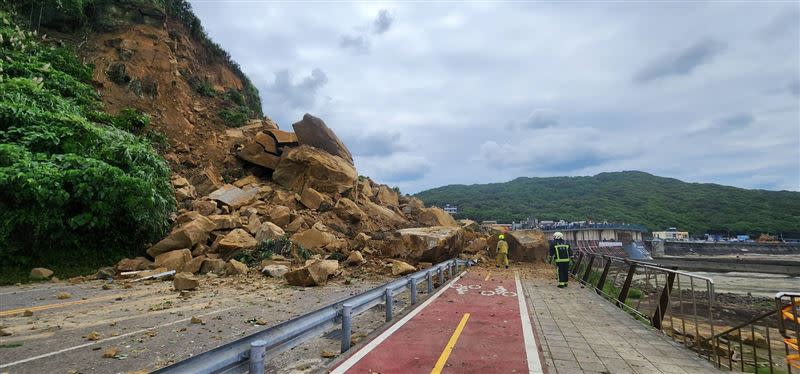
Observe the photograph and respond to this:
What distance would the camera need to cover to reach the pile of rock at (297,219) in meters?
14.9

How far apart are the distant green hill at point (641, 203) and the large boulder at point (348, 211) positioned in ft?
355

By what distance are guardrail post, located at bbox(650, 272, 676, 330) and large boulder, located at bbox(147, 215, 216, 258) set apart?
51.5 feet

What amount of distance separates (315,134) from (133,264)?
14.1 metres

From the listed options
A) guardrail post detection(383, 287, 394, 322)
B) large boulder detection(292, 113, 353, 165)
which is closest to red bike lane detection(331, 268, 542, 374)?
guardrail post detection(383, 287, 394, 322)

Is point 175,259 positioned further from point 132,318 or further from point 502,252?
point 502,252

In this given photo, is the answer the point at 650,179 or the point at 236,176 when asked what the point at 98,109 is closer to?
the point at 236,176

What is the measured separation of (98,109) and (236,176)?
26.9 ft

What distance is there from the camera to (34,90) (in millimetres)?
17484

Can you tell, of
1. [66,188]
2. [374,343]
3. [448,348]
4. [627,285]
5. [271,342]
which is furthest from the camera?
[66,188]

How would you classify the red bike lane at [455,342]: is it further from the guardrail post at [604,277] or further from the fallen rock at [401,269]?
the fallen rock at [401,269]

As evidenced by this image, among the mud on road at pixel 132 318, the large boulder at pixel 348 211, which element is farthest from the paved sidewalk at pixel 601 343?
the large boulder at pixel 348 211

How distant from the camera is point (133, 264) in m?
14.6

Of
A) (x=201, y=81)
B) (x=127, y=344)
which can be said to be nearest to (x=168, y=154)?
(x=201, y=81)

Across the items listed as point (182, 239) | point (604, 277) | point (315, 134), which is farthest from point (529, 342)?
point (315, 134)
